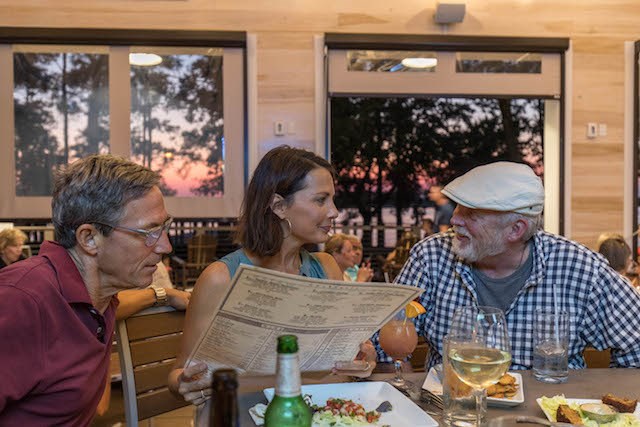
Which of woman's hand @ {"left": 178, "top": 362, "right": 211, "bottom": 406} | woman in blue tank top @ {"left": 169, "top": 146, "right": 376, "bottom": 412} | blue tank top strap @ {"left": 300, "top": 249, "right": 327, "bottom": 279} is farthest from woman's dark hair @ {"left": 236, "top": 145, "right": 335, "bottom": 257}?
woman's hand @ {"left": 178, "top": 362, "right": 211, "bottom": 406}

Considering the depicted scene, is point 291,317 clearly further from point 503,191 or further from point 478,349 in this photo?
point 503,191

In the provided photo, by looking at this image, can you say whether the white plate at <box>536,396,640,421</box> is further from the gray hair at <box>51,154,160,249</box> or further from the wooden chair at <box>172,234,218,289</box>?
the wooden chair at <box>172,234,218,289</box>

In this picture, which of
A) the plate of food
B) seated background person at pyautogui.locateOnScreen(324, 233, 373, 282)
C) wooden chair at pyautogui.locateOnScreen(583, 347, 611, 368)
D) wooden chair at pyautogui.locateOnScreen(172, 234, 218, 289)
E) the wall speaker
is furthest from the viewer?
wooden chair at pyautogui.locateOnScreen(172, 234, 218, 289)

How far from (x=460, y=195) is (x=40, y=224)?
4655 millimetres

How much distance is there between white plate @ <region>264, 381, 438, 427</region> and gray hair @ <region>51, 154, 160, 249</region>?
20.8 inches

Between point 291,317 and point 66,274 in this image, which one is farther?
point 66,274

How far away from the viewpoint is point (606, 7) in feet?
19.5

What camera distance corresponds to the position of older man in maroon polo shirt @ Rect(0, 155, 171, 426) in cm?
123

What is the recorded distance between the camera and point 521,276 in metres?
2.05

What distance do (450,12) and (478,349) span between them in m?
4.97

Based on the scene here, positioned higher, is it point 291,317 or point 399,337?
point 291,317

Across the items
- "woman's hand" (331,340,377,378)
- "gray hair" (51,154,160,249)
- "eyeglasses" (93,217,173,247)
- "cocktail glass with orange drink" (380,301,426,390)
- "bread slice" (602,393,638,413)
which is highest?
"gray hair" (51,154,160,249)

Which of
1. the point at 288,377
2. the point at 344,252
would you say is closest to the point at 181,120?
the point at 344,252

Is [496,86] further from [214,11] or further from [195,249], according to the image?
[195,249]
